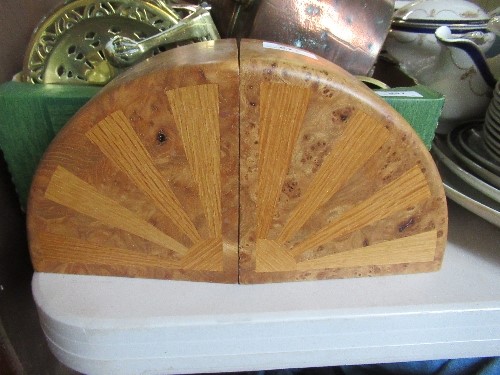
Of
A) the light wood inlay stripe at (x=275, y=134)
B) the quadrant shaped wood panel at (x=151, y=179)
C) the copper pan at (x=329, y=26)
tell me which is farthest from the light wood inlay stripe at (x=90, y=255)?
the copper pan at (x=329, y=26)

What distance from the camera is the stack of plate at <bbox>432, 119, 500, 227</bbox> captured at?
0.44 m

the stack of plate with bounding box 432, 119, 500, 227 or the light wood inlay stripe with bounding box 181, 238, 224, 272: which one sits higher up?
the stack of plate with bounding box 432, 119, 500, 227

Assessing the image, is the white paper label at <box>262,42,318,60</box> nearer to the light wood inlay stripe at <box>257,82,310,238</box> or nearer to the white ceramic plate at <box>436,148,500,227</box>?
the light wood inlay stripe at <box>257,82,310,238</box>

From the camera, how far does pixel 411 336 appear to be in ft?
1.27

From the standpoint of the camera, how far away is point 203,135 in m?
0.35

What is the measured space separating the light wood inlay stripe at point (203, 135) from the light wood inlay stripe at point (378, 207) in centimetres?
9

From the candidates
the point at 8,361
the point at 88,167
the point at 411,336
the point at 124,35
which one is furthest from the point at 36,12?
the point at 411,336

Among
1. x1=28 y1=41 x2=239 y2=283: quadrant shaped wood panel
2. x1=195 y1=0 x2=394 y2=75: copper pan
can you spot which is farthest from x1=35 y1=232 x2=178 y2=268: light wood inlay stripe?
x1=195 y1=0 x2=394 y2=75: copper pan

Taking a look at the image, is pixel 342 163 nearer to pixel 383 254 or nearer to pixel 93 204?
pixel 383 254

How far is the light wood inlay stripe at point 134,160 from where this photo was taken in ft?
1.13

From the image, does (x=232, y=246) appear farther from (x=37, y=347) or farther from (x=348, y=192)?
(x=37, y=347)

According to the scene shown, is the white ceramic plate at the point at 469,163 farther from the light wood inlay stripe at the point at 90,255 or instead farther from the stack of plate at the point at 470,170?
the light wood inlay stripe at the point at 90,255

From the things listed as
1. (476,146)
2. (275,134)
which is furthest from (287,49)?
(476,146)

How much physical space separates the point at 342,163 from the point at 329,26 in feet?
0.47
